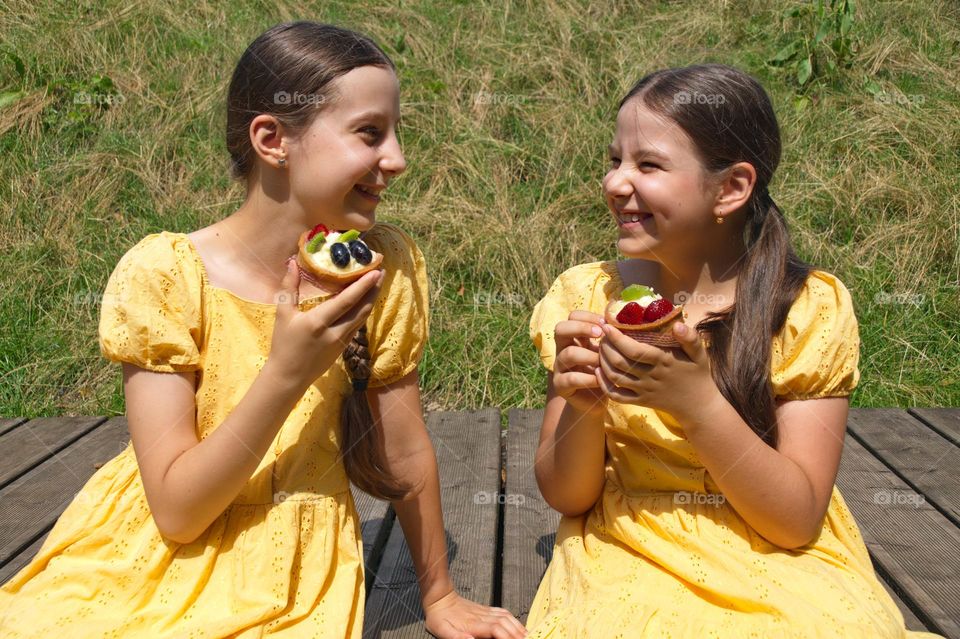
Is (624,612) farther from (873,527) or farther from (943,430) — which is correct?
(943,430)

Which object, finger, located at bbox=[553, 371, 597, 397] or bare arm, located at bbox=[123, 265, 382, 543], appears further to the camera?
finger, located at bbox=[553, 371, 597, 397]

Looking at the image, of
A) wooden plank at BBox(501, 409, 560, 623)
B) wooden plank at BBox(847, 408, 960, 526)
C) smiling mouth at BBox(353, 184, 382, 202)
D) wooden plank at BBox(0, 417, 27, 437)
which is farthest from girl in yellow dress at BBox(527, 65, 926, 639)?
wooden plank at BBox(0, 417, 27, 437)

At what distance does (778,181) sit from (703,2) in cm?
251

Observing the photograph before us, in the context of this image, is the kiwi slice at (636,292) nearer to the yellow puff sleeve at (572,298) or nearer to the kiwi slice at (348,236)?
the yellow puff sleeve at (572,298)

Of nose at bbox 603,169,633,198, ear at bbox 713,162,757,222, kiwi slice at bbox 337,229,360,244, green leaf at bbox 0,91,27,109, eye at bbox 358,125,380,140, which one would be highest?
eye at bbox 358,125,380,140

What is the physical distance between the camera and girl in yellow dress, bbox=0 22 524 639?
6.20 ft

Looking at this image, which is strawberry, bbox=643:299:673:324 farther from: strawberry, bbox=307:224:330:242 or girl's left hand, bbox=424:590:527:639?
girl's left hand, bbox=424:590:527:639

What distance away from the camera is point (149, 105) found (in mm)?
6184

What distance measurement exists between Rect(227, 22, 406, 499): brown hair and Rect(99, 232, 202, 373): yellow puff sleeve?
35 centimetres

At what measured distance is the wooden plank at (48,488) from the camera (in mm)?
2871

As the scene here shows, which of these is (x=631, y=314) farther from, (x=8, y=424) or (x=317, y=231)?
(x=8, y=424)

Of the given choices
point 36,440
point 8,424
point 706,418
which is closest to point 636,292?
point 706,418

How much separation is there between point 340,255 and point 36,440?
235 centimetres

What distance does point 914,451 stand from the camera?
346 centimetres
